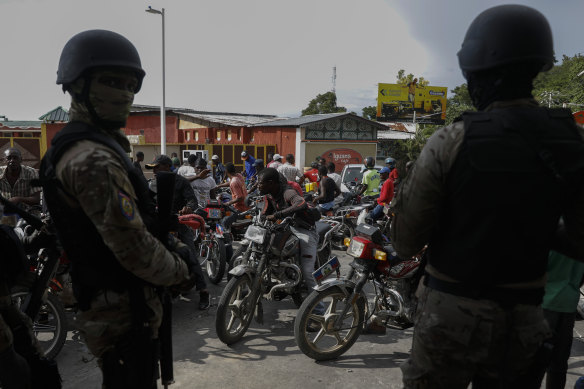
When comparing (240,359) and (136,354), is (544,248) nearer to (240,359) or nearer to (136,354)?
(136,354)

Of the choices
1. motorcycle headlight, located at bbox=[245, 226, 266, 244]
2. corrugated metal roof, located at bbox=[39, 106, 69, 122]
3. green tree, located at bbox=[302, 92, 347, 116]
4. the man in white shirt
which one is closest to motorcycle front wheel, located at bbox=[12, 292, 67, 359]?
motorcycle headlight, located at bbox=[245, 226, 266, 244]

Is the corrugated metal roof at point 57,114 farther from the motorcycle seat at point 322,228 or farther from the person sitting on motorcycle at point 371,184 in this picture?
the motorcycle seat at point 322,228

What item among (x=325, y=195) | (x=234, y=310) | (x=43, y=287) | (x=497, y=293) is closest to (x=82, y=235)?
(x=43, y=287)

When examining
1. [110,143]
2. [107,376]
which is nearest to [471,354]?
[107,376]

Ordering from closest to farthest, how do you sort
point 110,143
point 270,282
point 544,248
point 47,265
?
point 544,248
point 110,143
point 47,265
point 270,282

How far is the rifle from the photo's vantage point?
1935mm

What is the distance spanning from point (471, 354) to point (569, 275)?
148cm

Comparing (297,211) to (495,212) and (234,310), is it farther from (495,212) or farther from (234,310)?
(495,212)

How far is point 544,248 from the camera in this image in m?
1.54

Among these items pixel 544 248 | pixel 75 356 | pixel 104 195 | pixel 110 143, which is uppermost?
pixel 110 143

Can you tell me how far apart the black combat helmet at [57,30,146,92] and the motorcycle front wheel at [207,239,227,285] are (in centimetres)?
419

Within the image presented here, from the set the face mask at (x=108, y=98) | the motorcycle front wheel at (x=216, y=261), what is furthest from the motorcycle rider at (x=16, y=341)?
the motorcycle front wheel at (x=216, y=261)

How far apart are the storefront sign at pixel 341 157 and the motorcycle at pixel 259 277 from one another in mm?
18497

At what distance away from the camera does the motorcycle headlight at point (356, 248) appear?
146 inches
